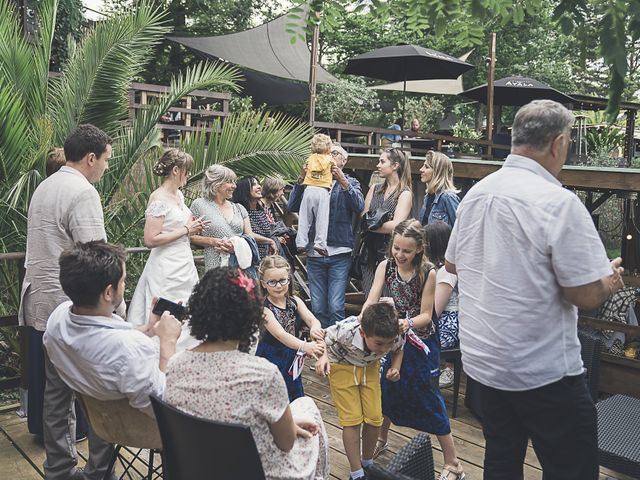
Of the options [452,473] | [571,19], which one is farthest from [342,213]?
[571,19]

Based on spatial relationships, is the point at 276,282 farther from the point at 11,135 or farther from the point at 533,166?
the point at 11,135

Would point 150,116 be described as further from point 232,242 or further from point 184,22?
point 184,22

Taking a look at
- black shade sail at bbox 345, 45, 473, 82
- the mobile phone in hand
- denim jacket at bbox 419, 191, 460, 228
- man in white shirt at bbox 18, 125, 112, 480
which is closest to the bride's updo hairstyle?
man in white shirt at bbox 18, 125, 112, 480

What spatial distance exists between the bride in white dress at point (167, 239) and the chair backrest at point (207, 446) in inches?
90.7

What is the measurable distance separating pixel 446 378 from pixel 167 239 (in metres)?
2.45

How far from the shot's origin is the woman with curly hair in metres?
2.23

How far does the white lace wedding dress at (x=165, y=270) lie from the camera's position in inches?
178

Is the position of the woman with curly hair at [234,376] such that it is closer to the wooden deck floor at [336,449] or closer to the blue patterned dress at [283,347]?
the blue patterned dress at [283,347]

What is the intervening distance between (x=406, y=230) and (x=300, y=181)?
2.30 meters

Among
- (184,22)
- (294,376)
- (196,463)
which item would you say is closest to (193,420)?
(196,463)

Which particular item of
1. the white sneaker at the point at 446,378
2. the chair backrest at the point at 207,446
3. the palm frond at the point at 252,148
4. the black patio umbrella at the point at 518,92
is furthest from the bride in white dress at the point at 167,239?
the black patio umbrella at the point at 518,92

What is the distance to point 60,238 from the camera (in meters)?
3.50

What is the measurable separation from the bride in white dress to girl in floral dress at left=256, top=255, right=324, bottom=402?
3.16ft

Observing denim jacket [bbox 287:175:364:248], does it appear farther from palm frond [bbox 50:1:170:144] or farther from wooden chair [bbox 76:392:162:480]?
wooden chair [bbox 76:392:162:480]
